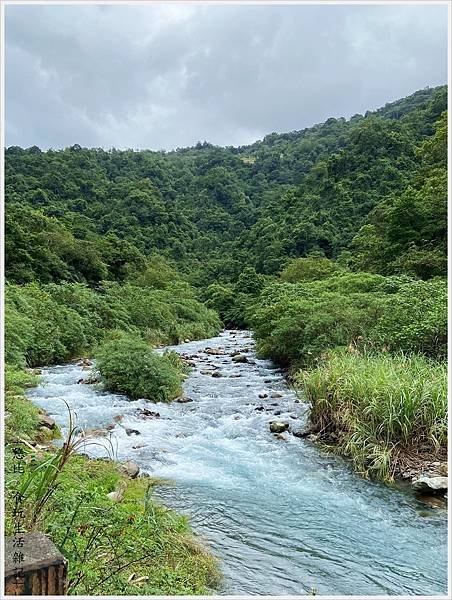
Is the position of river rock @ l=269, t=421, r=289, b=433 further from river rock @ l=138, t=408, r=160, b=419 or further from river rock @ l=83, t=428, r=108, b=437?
river rock @ l=83, t=428, r=108, b=437

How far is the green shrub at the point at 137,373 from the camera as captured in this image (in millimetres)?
9898

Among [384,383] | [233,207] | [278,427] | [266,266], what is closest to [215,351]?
[278,427]

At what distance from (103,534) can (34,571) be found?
1.04m

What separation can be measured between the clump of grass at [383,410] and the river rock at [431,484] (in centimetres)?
38

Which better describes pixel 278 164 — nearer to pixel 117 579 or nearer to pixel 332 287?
pixel 332 287

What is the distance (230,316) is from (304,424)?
983 inches

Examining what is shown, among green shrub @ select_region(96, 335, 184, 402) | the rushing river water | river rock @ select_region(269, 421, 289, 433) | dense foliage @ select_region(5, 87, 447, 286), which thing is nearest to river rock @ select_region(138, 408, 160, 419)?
the rushing river water

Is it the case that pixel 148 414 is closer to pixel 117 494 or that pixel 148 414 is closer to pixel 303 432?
pixel 303 432

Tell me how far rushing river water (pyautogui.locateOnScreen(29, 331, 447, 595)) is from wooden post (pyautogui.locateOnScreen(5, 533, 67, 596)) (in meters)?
1.89

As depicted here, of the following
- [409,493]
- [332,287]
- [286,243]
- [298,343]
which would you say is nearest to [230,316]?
[286,243]

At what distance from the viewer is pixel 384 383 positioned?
662 centimetres

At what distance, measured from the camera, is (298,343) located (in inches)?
506

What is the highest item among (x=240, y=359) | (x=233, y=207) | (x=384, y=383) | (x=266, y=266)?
(x=233, y=207)

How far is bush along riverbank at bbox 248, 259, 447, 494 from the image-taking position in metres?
6.11
